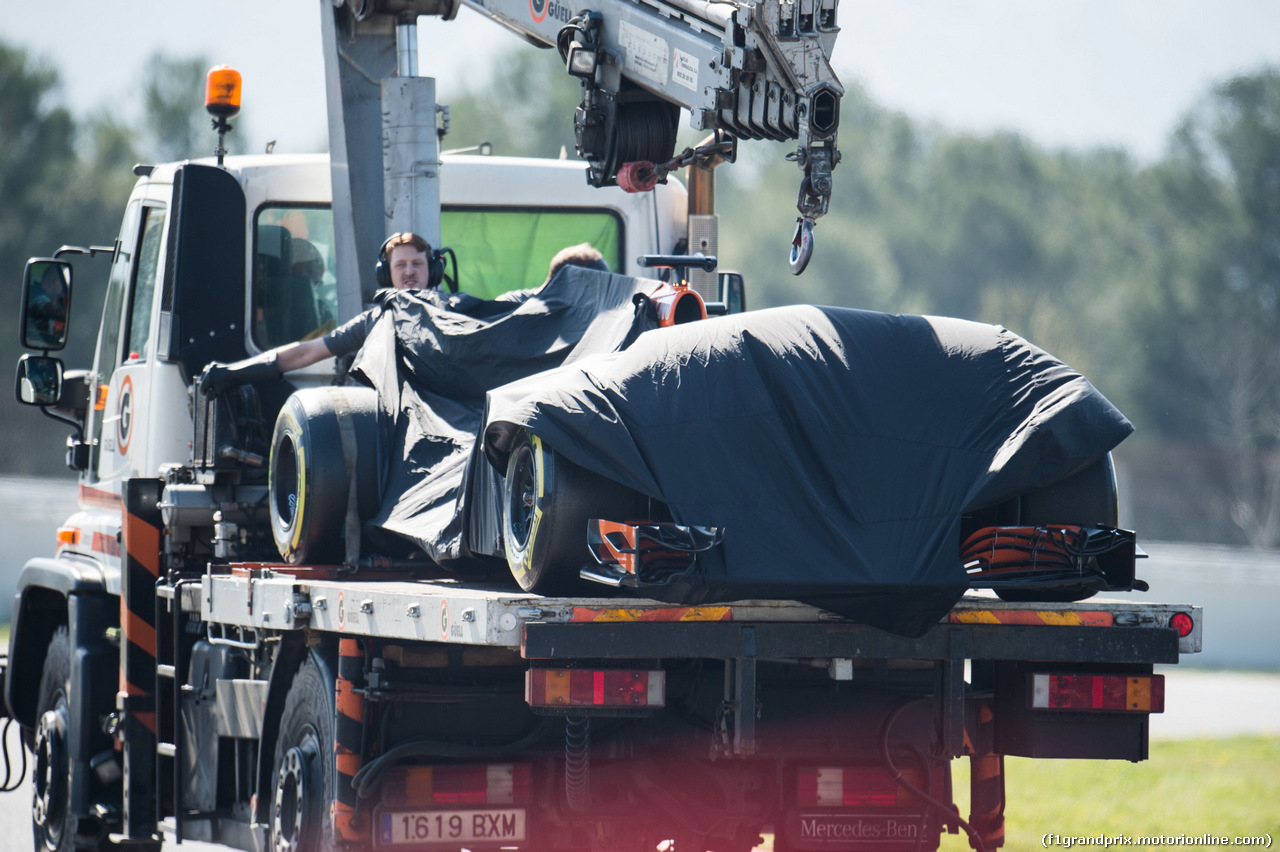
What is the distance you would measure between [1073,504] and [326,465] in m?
2.61

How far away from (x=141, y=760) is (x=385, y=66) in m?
3.62

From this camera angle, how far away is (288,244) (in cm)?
841

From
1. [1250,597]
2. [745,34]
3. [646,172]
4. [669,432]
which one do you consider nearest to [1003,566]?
[669,432]

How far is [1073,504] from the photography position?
549 cm

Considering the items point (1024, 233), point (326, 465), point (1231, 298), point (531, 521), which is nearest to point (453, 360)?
point (326, 465)

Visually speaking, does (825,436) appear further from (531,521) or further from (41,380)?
(41,380)

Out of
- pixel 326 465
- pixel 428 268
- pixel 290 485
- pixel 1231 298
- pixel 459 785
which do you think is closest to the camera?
pixel 459 785

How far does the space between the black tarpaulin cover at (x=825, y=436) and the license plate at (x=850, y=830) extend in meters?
0.94

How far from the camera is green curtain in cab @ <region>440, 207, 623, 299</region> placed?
8.72m

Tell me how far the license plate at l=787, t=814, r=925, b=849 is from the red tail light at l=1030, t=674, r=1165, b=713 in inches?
27.7

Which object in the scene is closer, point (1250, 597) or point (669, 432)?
point (669, 432)

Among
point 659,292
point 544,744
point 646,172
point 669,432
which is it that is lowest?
point 544,744

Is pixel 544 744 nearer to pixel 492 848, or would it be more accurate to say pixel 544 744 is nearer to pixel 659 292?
pixel 492 848

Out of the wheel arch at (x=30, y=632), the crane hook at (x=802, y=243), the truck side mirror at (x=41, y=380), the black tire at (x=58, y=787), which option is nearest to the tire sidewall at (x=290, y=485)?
the crane hook at (x=802, y=243)
